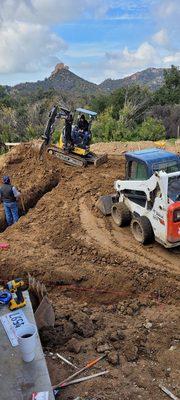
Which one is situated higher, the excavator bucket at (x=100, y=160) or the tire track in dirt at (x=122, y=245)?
the excavator bucket at (x=100, y=160)

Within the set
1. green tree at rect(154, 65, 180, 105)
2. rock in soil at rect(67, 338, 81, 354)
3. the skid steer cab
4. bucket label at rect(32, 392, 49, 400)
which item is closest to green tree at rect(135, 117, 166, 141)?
the skid steer cab

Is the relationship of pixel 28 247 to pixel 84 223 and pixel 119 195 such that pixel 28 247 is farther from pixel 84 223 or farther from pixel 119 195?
pixel 119 195

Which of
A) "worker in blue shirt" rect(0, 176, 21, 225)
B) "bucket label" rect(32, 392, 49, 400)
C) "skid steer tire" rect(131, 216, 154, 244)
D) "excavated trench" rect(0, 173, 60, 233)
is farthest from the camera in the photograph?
"excavated trench" rect(0, 173, 60, 233)

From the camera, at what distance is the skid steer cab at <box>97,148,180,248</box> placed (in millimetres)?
9734

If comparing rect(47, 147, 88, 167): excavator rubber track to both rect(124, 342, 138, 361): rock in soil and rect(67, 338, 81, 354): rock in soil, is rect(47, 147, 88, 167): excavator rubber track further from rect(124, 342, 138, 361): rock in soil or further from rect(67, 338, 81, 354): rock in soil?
rect(124, 342, 138, 361): rock in soil

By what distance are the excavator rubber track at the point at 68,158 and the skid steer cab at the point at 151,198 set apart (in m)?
4.21

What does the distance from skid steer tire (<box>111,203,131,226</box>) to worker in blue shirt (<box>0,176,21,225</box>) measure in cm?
315

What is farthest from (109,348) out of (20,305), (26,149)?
(26,149)

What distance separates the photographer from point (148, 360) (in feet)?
23.3

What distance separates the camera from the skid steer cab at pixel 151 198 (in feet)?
31.9

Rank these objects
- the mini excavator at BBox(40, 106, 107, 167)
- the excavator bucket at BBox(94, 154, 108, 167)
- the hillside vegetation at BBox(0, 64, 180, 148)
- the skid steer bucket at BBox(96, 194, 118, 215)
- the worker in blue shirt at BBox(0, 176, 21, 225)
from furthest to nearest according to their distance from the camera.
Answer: the hillside vegetation at BBox(0, 64, 180, 148)
the mini excavator at BBox(40, 106, 107, 167)
the excavator bucket at BBox(94, 154, 108, 167)
the worker in blue shirt at BBox(0, 176, 21, 225)
the skid steer bucket at BBox(96, 194, 118, 215)

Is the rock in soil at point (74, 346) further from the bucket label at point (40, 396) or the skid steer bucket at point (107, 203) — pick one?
the skid steer bucket at point (107, 203)

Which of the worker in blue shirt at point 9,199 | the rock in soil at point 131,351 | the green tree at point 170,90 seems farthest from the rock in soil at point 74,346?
the green tree at point 170,90

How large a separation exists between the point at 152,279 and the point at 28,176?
8.04 meters
